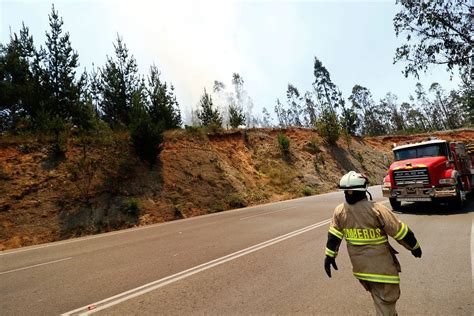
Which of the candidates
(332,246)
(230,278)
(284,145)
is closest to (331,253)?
(332,246)

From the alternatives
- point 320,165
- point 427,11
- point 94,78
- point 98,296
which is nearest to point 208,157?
point 94,78

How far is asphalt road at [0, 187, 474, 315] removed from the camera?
4109 mm

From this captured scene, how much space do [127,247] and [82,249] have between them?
1703 millimetres

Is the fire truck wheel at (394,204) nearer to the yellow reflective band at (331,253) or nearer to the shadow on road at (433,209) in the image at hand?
the shadow on road at (433,209)

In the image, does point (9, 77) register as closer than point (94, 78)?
Yes

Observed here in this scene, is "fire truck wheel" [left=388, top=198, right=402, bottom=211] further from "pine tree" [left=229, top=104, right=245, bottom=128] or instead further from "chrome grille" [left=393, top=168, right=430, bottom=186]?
"pine tree" [left=229, top=104, right=245, bottom=128]

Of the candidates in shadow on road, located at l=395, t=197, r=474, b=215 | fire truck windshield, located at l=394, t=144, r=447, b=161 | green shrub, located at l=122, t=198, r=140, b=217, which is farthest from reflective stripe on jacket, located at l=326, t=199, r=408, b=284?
green shrub, located at l=122, t=198, r=140, b=217

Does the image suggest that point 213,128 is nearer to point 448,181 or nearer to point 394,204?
Result: point 394,204

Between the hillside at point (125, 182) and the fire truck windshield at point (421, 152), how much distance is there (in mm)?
742

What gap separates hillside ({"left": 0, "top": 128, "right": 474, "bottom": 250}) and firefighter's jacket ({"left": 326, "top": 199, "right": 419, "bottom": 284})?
1112 centimetres

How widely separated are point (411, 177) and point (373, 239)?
9.41 meters

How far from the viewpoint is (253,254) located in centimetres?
686

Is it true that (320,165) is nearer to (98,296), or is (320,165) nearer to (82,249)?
(82,249)

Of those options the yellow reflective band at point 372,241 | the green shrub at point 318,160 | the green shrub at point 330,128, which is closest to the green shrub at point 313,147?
the green shrub at point 318,160
